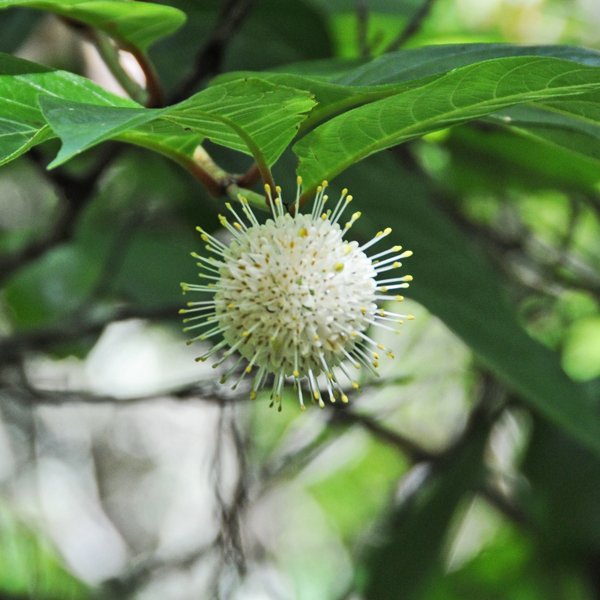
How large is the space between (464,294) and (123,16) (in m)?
0.63

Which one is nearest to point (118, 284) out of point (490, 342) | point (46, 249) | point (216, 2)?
point (46, 249)

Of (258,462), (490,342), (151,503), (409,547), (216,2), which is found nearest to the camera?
(490,342)

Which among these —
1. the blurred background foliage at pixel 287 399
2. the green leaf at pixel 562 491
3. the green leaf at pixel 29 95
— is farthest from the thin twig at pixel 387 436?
the green leaf at pixel 29 95

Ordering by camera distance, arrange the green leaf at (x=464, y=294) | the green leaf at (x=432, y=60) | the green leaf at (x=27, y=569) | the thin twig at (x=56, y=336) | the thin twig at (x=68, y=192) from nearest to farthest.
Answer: the green leaf at (x=432, y=60)
the green leaf at (x=464, y=294)
the thin twig at (x=68, y=192)
the thin twig at (x=56, y=336)
the green leaf at (x=27, y=569)

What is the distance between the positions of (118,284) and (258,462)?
23.8 inches

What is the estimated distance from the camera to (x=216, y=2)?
4.24ft

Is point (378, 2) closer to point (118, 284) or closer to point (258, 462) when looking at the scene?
point (118, 284)

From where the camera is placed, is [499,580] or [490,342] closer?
[490,342]

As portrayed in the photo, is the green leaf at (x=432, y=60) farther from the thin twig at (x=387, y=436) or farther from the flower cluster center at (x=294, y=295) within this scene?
the thin twig at (x=387, y=436)

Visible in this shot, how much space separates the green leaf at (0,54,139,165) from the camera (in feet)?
1.81

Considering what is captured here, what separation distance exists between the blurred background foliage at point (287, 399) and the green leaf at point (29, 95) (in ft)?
1.24

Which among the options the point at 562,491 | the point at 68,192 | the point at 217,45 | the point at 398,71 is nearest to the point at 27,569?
the point at 68,192

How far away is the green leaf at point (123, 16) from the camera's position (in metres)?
0.69

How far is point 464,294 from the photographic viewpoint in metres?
1.04
